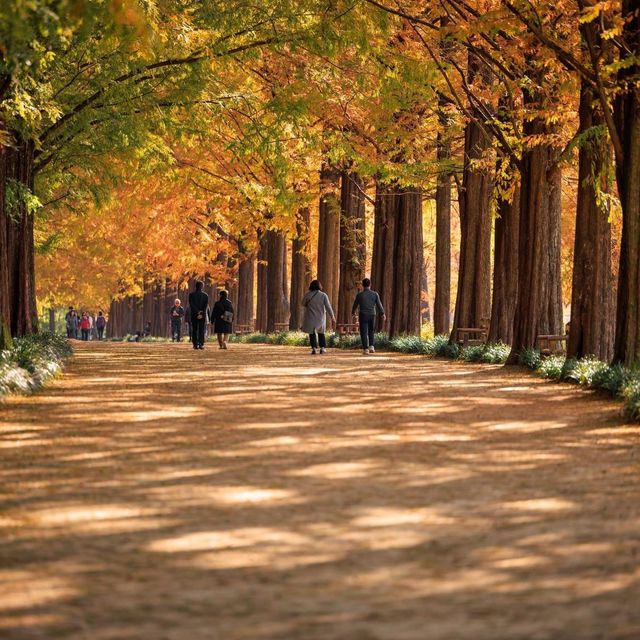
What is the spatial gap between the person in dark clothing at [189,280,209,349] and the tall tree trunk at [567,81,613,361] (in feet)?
53.9

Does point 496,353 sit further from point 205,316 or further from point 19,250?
point 205,316

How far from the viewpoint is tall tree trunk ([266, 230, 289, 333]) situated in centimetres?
4723

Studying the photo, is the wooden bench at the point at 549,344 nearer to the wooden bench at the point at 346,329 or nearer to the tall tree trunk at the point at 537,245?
the tall tree trunk at the point at 537,245

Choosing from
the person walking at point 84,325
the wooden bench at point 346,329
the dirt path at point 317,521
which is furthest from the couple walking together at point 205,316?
the person walking at point 84,325

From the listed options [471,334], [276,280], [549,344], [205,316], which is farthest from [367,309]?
[276,280]

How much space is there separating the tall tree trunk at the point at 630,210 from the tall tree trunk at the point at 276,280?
28.4 metres

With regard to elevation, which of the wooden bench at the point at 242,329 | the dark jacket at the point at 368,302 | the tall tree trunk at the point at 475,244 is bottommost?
the wooden bench at the point at 242,329

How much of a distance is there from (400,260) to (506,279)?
27.0ft

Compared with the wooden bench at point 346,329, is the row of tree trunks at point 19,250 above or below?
above

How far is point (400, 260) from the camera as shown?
35.2 m

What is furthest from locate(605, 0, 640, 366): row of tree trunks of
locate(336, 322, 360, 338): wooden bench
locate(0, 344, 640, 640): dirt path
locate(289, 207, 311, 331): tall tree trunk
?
locate(289, 207, 311, 331): tall tree trunk

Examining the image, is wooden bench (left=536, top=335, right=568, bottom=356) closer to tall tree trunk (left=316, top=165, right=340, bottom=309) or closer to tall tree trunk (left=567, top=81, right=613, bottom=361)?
tall tree trunk (left=567, top=81, right=613, bottom=361)

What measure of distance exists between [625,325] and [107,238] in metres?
44.3

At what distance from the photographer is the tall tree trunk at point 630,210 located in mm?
18609
